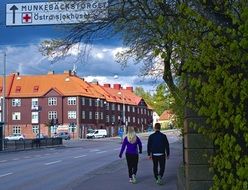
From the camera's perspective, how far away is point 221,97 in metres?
4.68

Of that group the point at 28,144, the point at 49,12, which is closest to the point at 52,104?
the point at 28,144

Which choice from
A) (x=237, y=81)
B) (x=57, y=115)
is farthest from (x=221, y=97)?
(x=57, y=115)

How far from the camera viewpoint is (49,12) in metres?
10.9

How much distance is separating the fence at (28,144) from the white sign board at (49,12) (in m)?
41.4

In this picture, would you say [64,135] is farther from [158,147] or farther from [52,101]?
[158,147]

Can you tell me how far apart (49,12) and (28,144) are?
46.8 m

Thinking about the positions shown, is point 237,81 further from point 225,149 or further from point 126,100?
point 126,100

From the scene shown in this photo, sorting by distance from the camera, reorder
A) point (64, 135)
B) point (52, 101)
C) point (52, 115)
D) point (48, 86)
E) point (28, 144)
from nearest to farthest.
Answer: point (28, 144) < point (64, 135) < point (52, 101) < point (52, 115) < point (48, 86)

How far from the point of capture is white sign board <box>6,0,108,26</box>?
10789 millimetres

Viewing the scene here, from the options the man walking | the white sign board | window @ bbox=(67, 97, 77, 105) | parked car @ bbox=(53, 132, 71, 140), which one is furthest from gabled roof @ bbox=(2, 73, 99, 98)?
the white sign board

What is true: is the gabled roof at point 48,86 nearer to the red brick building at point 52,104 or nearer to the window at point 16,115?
the red brick building at point 52,104

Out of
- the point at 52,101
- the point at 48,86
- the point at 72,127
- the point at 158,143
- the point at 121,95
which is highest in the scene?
the point at 48,86

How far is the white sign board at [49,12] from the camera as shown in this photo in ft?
35.4

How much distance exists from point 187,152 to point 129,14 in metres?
5.72
